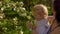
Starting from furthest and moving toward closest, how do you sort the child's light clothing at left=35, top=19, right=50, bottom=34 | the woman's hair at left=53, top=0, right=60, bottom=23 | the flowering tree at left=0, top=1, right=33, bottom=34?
the flowering tree at left=0, top=1, right=33, bottom=34, the child's light clothing at left=35, top=19, right=50, bottom=34, the woman's hair at left=53, top=0, right=60, bottom=23

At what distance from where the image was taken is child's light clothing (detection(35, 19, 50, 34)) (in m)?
3.09

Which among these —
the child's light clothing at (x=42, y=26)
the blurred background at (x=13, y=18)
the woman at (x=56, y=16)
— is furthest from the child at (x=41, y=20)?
the blurred background at (x=13, y=18)

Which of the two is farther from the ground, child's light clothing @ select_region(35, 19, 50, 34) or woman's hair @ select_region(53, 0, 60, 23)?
woman's hair @ select_region(53, 0, 60, 23)

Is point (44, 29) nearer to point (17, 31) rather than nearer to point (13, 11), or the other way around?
point (17, 31)

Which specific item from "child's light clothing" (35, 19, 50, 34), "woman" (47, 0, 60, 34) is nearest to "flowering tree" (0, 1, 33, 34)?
"child's light clothing" (35, 19, 50, 34)

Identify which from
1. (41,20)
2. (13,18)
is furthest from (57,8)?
(13,18)

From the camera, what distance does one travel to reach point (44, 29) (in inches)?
122

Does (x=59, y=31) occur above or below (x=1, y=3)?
below

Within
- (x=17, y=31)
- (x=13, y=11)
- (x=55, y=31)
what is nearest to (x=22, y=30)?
(x=17, y=31)

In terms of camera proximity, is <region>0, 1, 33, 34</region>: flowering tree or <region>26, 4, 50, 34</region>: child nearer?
<region>26, 4, 50, 34</region>: child

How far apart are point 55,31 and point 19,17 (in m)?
3.06

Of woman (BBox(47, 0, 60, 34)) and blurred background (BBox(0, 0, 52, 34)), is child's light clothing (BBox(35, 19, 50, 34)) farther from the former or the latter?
blurred background (BBox(0, 0, 52, 34))

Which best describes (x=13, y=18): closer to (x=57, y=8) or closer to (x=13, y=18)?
(x=13, y=18)

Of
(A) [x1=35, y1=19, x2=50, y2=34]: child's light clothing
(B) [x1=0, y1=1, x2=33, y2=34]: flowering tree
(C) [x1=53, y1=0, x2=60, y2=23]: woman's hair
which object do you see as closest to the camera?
(C) [x1=53, y1=0, x2=60, y2=23]: woman's hair
